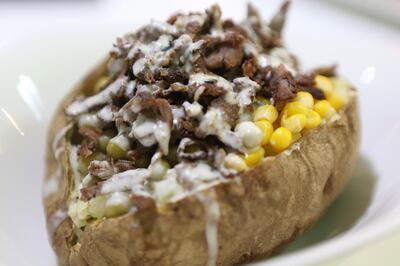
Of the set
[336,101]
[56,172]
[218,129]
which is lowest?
[336,101]

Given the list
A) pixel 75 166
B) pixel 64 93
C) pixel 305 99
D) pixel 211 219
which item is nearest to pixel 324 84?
pixel 305 99

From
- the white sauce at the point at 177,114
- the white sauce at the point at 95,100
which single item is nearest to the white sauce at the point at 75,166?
the white sauce at the point at 95,100

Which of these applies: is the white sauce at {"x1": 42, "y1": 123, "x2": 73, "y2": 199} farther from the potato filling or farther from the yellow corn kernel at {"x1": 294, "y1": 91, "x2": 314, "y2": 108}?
the yellow corn kernel at {"x1": 294, "y1": 91, "x2": 314, "y2": 108}

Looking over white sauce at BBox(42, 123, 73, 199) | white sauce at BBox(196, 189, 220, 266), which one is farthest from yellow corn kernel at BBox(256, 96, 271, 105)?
white sauce at BBox(42, 123, 73, 199)

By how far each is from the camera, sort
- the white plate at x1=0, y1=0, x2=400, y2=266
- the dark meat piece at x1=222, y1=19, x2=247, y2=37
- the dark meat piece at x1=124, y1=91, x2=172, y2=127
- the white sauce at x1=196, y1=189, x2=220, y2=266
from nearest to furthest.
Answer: the white sauce at x1=196, y1=189, x2=220, y2=266 < the dark meat piece at x1=124, y1=91, x2=172, y2=127 < the white plate at x1=0, y1=0, x2=400, y2=266 < the dark meat piece at x1=222, y1=19, x2=247, y2=37

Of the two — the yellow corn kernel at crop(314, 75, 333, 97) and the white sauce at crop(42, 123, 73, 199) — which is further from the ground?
the white sauce at crop(42, 123, 73, 199)

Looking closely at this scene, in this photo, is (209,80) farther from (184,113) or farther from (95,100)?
(95,100)

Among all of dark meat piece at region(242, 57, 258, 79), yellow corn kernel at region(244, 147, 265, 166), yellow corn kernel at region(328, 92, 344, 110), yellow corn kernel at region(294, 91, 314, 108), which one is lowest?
yellow corn kernel at region(328, 92, 344, 110)

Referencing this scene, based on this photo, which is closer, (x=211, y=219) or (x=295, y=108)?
(x=211, y=219)
